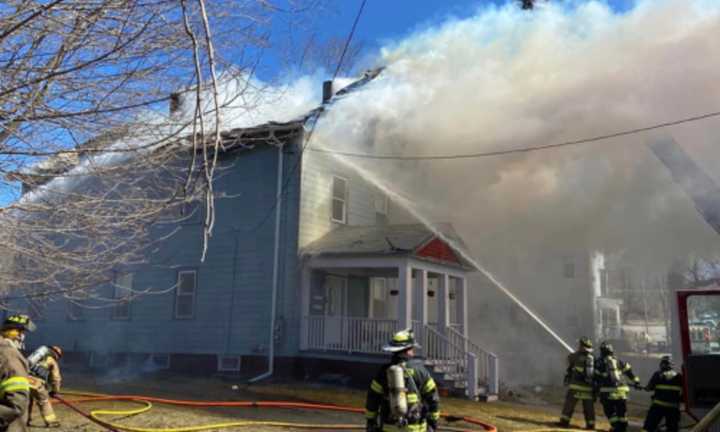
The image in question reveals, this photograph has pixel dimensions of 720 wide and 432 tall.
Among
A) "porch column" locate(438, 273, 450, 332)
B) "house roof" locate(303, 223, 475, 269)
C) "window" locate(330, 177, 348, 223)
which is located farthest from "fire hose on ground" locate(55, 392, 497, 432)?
"window" locate(330, 177, 348, 223)

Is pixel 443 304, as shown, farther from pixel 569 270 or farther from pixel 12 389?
pixel 569 270

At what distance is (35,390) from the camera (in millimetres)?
8227

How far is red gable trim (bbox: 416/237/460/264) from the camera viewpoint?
15.6 m

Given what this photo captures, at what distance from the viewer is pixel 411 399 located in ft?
17.8

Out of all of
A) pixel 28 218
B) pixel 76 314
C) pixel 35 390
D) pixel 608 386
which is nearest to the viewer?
pixel 28 218

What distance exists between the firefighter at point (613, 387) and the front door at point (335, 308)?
693 cm

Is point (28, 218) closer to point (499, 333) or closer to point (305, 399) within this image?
point (305, 399)

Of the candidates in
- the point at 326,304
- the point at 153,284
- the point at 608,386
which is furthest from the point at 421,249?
the point at 153,284

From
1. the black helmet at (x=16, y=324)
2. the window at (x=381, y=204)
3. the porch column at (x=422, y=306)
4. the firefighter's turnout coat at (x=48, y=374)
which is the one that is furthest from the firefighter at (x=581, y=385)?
the window at (x=381, y=204)

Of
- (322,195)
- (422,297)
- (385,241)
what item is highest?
(322,195)

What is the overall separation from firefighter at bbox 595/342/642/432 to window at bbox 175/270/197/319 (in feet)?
37.2

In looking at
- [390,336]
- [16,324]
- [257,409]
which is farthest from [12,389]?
[390,336]

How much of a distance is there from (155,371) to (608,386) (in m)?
12.4

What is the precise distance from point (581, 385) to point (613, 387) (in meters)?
0.83
